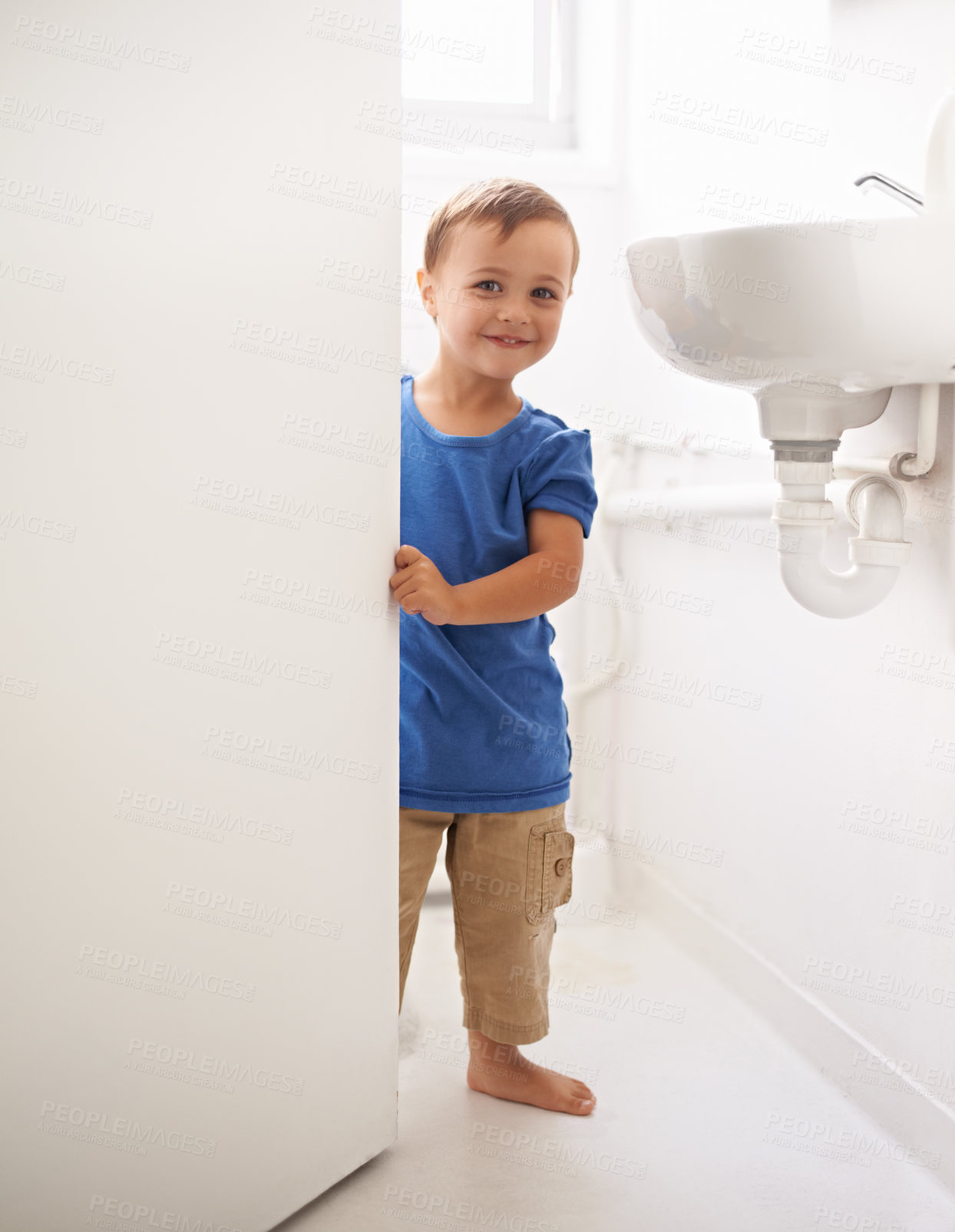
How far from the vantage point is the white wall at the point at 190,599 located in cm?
71

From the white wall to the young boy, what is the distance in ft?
0.40

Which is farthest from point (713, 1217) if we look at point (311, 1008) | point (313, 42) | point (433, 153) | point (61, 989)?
point (433, 153)

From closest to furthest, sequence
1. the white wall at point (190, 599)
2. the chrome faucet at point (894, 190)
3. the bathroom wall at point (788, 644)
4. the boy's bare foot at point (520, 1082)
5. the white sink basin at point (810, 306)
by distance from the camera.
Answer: the white wall at point (190, 599) < the white sink basin at point (810, 306) < the chrome faucet at point (894, 190) < the bathroom wall at point (788, 644) < the boy's bare foot at point (520, 1082)

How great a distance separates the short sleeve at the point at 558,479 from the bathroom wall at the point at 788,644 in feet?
0.76

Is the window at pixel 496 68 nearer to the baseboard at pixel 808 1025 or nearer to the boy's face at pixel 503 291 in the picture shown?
the boy's face at pixel 503 291

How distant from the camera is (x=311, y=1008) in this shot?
925mm

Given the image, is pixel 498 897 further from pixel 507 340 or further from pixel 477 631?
pixel 507 340


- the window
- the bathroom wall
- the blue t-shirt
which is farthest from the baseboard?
the window

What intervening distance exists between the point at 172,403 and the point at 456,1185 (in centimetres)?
75

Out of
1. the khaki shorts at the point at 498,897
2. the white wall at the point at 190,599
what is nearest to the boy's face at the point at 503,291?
the white wall at the point at 190,599

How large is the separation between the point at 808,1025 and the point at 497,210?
94cm

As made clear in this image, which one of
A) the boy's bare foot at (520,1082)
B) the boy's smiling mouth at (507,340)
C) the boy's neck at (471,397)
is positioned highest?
the boy's smiling mouth at (507,340)

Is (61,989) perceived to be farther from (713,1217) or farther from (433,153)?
(433,153)

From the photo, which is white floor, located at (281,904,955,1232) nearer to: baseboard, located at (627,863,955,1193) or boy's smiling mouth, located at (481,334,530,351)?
baseboard, located at (627,863,955,1193)
